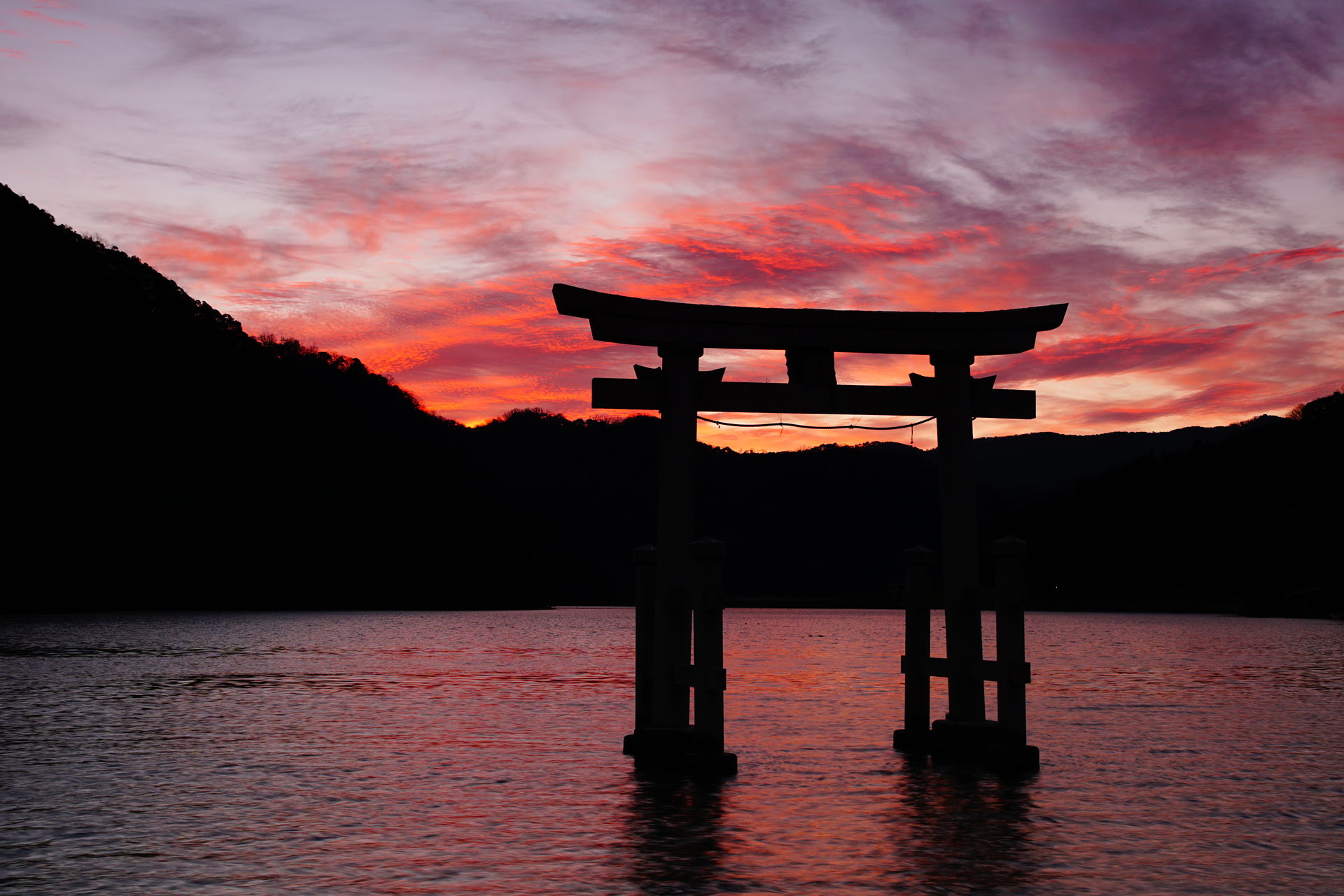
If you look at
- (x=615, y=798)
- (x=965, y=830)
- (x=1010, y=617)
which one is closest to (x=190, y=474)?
(x=615, y=798)

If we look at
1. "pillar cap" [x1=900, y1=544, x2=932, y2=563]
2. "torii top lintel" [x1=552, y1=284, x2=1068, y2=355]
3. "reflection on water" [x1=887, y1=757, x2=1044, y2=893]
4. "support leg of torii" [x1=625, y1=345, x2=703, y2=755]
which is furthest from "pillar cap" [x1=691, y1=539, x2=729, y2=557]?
"reflection on water" [x1=887, y1=757, x2=1044, y2=893]

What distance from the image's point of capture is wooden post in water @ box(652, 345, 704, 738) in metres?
14.4

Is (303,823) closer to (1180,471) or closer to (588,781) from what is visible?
(588,781)

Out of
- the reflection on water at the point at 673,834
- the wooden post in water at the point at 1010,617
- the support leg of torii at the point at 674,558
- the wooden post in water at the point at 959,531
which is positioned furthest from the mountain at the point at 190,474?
the wooden post in water at the point at 1010,617

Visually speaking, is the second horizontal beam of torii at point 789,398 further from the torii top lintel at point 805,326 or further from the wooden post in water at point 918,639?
the wooden post in water at point 918,639

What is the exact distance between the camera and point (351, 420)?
16588 centimetres

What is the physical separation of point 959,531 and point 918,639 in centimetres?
158

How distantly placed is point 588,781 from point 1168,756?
28.4ft

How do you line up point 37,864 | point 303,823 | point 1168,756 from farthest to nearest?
point 1168,756
point 303,823
point 37,864

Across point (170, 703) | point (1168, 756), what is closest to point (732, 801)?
point (1168, 756)

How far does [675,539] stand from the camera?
566 inches

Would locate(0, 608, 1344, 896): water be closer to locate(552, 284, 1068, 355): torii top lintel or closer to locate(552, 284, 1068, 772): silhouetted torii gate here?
locate(552, 284, 1068, 772): silhouetted torii gate

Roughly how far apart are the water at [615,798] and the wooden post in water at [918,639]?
0.73 metres

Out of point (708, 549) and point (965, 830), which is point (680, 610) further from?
point (965, 830)
